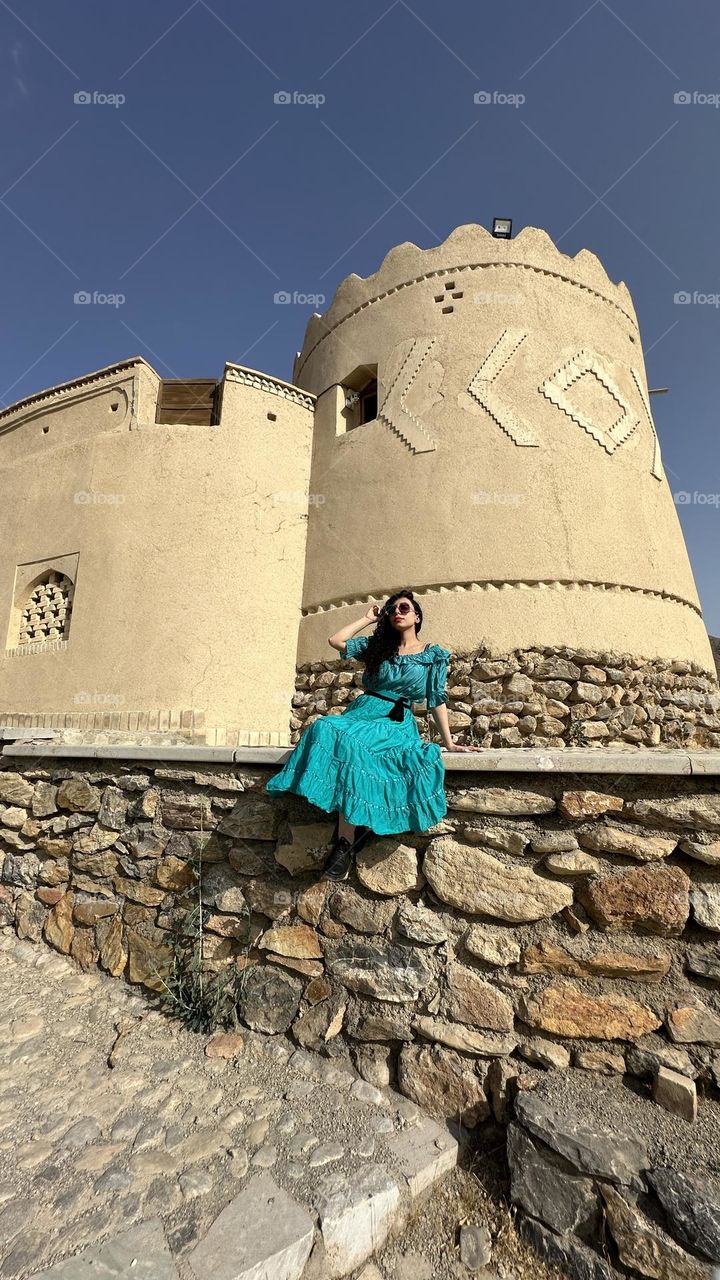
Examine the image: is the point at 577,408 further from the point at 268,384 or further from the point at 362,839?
the point at 362,839

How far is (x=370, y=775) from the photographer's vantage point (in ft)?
7.94

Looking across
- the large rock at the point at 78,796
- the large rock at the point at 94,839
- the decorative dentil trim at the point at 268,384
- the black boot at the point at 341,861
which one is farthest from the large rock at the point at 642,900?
the decorative dentil trim at the point at 268,384

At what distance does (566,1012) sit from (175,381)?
28.6 feet

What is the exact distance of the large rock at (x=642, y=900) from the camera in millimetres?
2086

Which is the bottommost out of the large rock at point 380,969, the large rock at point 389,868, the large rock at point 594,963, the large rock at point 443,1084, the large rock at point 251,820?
→ the large rock at point 443,1084

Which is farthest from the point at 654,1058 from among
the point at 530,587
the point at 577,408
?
the point at 577,408

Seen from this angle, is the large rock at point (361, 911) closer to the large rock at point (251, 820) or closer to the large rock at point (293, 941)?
the large rock at point (293, 941)

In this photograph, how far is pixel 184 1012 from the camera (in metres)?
2.70

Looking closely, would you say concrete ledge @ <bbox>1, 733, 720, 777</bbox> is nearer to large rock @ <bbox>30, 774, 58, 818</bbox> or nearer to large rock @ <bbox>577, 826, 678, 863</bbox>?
large rock @ <bbox>577, 826, 678, 863</bbox>

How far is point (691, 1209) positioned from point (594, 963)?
0.66 m

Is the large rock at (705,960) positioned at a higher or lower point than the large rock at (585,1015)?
higher

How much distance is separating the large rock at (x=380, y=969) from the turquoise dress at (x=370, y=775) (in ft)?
1.65

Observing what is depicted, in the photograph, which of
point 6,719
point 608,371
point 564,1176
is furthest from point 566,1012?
point 608,371

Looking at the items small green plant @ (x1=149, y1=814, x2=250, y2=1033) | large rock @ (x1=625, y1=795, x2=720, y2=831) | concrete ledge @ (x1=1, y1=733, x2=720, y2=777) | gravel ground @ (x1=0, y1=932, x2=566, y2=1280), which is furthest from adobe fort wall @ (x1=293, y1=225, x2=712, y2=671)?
gravel ground @ (x1=0, y1=932, x2=566, y2=1280)
